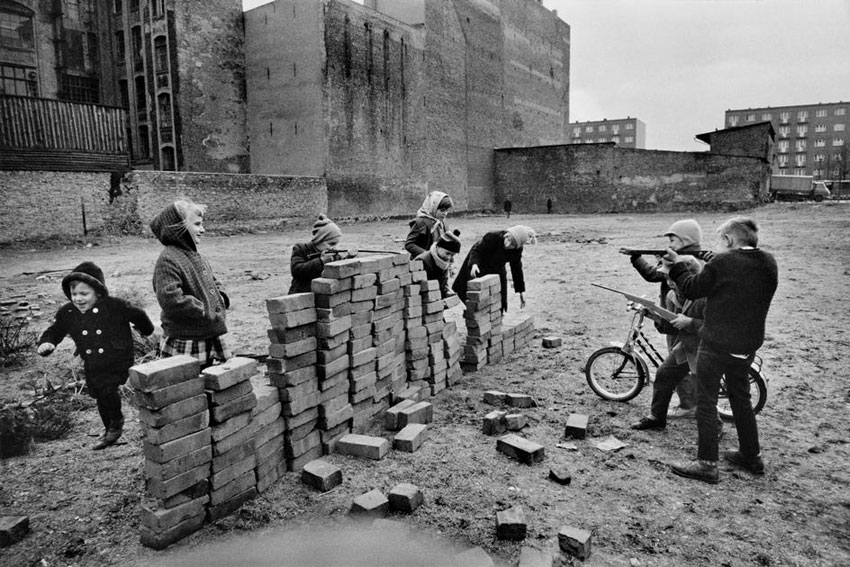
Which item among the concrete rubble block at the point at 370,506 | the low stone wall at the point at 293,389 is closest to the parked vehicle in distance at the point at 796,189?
the low stone wall at the point at 293,389

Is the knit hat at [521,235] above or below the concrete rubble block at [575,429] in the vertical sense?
above

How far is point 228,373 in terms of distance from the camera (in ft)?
11.2

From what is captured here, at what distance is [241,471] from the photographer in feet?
11.7

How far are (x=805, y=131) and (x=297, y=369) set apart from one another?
321ft

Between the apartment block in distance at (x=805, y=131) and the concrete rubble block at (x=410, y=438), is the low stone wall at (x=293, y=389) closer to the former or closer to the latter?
the concrete rubble block at (x=410, y=438)

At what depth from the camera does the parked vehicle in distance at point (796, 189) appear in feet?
143

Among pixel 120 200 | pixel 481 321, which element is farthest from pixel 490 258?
pixel 120 200

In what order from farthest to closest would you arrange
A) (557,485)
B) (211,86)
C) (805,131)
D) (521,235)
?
(805,131) → (211,86) → (521,235) → (557,485)

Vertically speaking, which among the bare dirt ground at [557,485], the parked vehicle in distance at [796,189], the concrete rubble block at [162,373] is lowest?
the bare dirt ground at [557,485]

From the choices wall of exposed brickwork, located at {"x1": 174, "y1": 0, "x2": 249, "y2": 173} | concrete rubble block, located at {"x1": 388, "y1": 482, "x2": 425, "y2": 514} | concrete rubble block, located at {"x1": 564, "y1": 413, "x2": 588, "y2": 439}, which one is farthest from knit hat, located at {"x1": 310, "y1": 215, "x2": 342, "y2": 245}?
wall of exposed brickwork, located at {"x1": 174, "y1": 0, "x2": 249, "y2": 173}

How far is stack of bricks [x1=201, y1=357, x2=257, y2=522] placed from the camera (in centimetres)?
339

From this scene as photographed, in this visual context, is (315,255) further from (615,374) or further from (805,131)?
(805,131)

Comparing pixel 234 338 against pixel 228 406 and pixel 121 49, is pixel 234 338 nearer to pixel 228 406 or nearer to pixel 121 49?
pixel 228 406

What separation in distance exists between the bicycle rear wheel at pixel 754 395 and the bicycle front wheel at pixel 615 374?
0.66 meters
